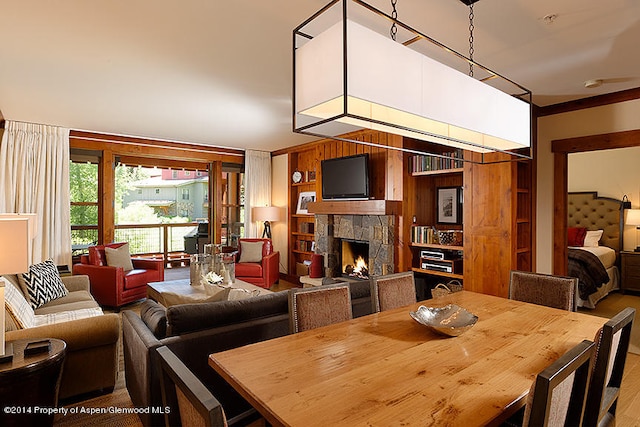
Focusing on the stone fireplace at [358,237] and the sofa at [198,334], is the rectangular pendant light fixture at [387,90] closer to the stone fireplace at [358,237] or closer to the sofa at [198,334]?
the sofa at [198,334]

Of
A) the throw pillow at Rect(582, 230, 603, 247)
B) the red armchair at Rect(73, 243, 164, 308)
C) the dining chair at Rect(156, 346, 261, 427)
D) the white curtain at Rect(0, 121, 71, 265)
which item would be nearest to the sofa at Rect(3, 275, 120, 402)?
the dining chair at Rect(156, 346, 261, 427)

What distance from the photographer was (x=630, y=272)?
558 centimetres

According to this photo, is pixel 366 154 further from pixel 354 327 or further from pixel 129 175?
pixel 129 175

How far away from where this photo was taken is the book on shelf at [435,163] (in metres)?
4.37

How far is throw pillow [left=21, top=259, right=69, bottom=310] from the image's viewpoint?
3.29 meters

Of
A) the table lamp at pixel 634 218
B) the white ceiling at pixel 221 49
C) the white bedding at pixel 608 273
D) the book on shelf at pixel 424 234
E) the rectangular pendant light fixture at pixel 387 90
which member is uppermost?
the white ceiling at pixel 221 49

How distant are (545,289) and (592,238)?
467 centimetres

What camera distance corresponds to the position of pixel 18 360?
6.21 feet

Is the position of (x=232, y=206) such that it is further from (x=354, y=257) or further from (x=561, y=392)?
(x=561, y=392)

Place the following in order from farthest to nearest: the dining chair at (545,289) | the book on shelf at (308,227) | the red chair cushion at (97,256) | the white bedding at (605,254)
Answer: the book on shelf at (308,227) → the white bedding at (605,254) → the red chair cushion at (97,256) → the dining chair at (545,289)

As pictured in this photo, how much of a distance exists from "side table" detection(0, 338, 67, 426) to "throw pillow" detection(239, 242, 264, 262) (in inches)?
157

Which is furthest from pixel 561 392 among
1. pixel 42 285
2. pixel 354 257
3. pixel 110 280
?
pixel 110 280

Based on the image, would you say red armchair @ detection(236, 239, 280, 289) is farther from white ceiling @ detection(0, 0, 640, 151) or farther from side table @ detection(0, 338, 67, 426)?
side table @ detection(0, 338, 67, 426)

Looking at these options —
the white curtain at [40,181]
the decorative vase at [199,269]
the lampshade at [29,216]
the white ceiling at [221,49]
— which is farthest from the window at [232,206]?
the lampshade at [29,216]
